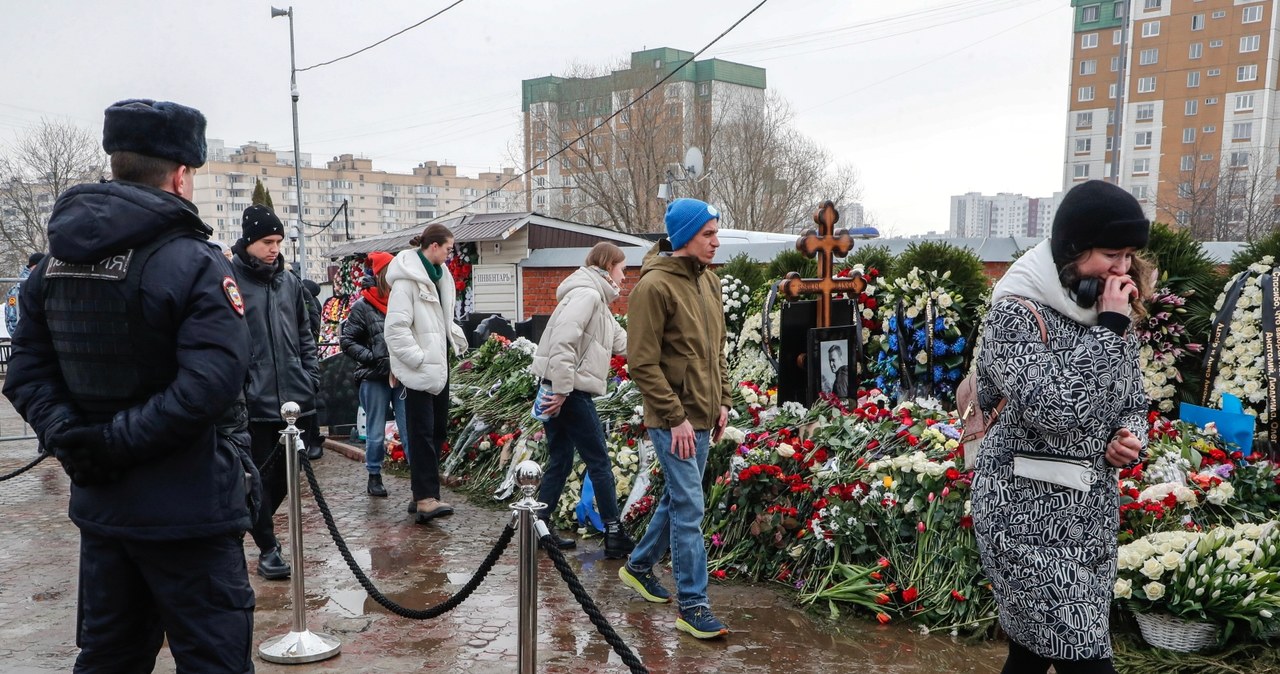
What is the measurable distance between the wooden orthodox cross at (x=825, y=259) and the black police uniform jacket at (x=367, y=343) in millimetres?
3023

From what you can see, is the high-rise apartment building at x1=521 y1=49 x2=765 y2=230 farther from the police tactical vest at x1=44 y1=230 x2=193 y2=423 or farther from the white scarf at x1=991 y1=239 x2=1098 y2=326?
the police tactical vest at x1=44 y1=230 x2=193 y2=423

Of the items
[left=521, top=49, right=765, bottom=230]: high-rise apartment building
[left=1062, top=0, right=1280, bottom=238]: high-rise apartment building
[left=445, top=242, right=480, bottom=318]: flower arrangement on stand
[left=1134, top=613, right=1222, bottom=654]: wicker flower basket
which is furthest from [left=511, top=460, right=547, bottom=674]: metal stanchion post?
[left=1062, top=0, right=1280, bottom=238]: high-rise apartment building

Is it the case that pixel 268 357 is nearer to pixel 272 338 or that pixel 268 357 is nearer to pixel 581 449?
pixel 272 338

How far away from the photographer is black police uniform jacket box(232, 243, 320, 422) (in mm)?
4812

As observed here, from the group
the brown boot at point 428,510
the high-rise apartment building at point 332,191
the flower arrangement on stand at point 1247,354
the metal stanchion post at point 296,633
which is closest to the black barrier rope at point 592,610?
the metal stanchion post at point 296,633

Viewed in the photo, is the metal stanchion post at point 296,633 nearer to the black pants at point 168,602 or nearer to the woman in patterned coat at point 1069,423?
the black pants at point 168,602

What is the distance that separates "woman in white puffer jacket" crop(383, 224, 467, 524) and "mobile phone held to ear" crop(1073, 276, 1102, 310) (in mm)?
4147

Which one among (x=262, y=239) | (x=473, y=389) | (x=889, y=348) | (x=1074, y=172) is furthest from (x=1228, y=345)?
(x=1074, y=172)

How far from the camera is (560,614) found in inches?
178

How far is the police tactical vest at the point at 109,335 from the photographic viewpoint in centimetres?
240

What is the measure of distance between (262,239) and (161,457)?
8.78 ft

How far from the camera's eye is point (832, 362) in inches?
256

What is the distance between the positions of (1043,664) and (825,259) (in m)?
4.39

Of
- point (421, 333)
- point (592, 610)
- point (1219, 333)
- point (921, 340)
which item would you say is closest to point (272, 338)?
point (421, 333)
